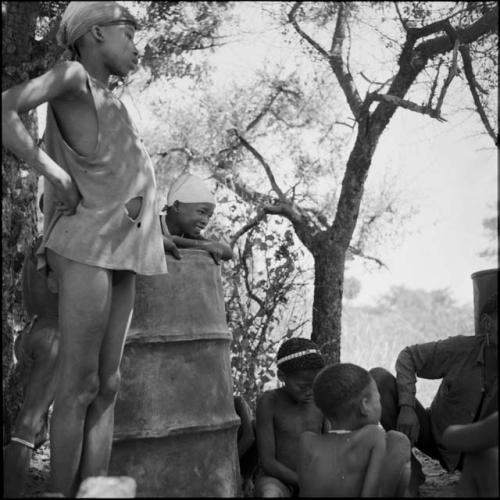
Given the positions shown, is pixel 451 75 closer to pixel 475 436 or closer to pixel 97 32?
pixel 97 32

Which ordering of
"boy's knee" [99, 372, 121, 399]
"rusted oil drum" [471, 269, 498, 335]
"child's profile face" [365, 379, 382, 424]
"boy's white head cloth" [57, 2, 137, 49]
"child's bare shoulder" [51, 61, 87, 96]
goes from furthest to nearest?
1. "rusted oil drum" [471, 269, 498, 335]
2. "child's profile face" [365, 379, 382, 424]
3. "boy's white head cloth" [57, 2, 137, 49]
4. "boy's knee" [99, 372, 121, 399]
5. "child's bare shoulder" [51, 61, 87, 96]

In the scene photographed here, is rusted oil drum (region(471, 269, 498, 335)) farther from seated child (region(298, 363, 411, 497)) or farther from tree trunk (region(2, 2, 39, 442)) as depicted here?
tree trunk (region(2, 2, 39, 442))

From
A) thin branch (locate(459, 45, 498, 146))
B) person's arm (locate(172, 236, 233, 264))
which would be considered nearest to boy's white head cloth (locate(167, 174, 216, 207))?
person's arm (locate(172, 236, 233, 264))

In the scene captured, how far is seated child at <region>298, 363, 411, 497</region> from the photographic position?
2957mm

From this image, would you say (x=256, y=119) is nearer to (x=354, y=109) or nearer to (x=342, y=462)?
(x=354, y=109)

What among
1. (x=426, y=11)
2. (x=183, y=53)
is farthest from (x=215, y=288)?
(x=183, y=53)

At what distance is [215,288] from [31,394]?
0.94 metres

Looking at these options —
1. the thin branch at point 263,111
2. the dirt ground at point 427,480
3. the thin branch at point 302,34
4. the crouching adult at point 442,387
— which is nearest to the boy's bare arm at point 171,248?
the dirt ground at point 427,480

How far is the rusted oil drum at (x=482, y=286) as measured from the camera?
4.48 m

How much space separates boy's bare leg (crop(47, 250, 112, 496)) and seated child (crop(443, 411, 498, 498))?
1231mm

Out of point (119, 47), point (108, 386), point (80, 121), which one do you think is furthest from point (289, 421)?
point (119, 47)

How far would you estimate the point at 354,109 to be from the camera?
8.63m

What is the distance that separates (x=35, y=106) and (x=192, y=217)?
4.83 ft

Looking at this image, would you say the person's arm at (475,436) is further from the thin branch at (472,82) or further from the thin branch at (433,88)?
the thin branch at (472,82)
